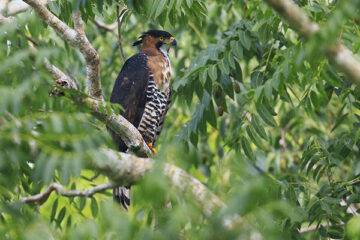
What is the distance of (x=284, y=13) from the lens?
3244 mm

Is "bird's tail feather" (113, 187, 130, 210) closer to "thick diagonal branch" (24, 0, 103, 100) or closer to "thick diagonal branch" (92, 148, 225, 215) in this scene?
"thick diagonal branch" (24, 0, 103, 100)

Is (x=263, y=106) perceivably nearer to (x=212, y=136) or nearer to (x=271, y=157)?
(x=271, y=157)

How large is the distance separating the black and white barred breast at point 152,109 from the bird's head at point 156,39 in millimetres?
527

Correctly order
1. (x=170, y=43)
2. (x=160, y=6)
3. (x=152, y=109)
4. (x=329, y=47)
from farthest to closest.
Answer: (x=170, y=43) < (x=152, y=109) < (x=160, y=6) < (x=329, y=47)

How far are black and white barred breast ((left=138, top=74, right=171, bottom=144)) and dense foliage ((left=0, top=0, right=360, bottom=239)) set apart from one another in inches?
21.1

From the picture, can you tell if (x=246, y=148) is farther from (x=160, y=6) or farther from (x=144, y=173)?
(x=144, y=173)

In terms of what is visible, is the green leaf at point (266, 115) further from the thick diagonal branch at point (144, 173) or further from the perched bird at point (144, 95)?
the perched bird at point (144, 95)

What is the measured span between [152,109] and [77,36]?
2.15m

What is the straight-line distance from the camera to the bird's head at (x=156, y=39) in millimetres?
7238

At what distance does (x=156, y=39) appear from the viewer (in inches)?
286

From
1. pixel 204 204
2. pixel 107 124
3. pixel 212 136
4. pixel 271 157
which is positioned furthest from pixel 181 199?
pixel 212 136

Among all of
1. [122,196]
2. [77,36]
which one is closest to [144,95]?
[122,196]

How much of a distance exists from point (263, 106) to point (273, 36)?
522 mm

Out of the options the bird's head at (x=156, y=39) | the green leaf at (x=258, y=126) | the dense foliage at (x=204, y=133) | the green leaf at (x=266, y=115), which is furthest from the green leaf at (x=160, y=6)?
the bird's head at (x=156, y=39)
